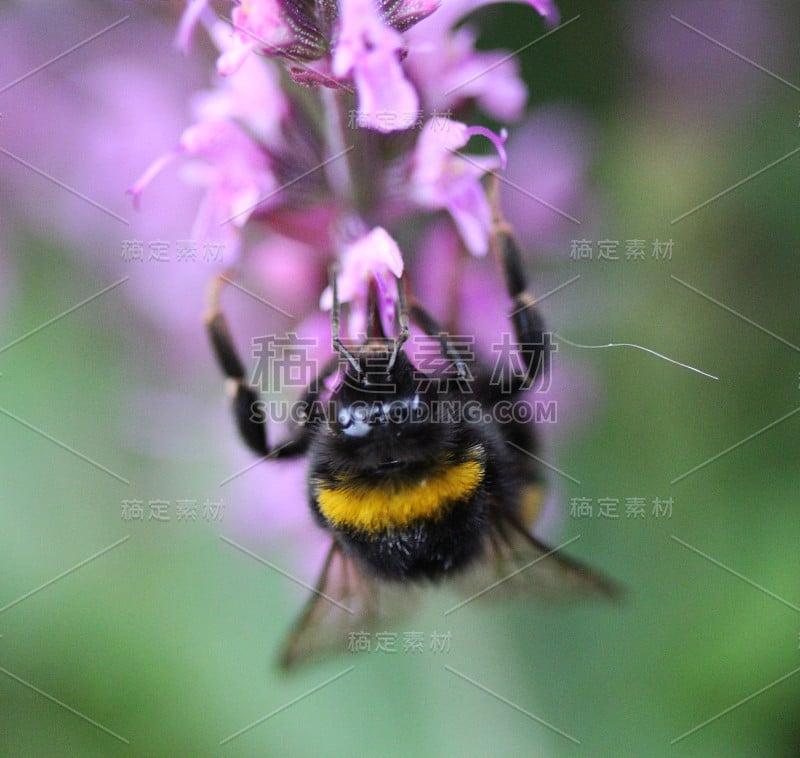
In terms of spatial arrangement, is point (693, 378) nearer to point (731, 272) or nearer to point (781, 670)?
point (731, 272)

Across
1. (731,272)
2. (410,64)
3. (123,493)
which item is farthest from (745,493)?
(123,493)

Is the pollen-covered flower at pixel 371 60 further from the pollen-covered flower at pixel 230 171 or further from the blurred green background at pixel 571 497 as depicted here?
the blurred green background at pixel 571 497

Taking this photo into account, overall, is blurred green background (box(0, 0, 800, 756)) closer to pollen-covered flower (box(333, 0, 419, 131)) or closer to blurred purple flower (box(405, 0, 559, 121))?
blurred purple flower (box(405, 0, 559, 121))

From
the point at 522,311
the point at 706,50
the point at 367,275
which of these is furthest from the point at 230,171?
the point at 706,50

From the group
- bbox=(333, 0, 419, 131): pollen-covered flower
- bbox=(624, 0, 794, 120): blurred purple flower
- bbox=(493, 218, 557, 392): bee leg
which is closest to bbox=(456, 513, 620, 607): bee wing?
bbox=(493, 218, 557, 392): bee leg

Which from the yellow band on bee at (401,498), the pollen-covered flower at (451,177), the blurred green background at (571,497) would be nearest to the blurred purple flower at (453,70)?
the pollen-covered flower at (451,177)

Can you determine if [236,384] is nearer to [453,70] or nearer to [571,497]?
[453,70]
